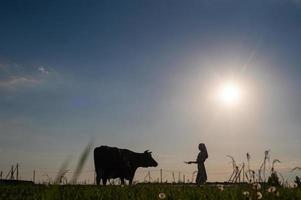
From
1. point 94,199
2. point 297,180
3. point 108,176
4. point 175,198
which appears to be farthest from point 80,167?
point 108,176

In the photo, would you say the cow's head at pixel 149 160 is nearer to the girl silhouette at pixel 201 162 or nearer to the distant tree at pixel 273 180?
the girl silhouette at pixel 201 162

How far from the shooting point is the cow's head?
4228cm

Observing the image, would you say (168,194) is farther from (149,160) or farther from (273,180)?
(149,160)

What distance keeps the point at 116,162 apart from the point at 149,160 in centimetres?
465

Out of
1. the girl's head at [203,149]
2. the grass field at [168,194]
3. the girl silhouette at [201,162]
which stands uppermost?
the girl's head at [203,149]

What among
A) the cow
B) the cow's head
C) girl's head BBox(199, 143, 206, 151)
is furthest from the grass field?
the cow's head

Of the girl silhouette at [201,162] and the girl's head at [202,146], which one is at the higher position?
the girl's head at [202,146]

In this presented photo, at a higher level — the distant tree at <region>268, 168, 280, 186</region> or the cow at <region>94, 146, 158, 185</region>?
the cow at <region>94, 146, 158, 185</region>

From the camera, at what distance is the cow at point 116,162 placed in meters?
38.2

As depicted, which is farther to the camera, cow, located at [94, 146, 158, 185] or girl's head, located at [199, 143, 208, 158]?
cow, located at [94, 146, 158, 185]

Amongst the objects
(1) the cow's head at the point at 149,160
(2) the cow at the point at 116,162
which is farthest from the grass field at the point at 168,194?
(1) the cow's head at the point at 149,160

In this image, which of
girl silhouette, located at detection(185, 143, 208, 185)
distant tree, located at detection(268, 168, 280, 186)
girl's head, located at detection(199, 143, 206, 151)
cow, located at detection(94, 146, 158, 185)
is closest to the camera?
distant tree, located at detection(268, 168, 280, 186)

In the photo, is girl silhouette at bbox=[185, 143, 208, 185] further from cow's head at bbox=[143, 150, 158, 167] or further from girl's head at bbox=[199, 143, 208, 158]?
cow's head at bbox=[143, 150, 158, 167]

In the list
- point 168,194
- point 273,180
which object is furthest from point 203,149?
point 168,194
